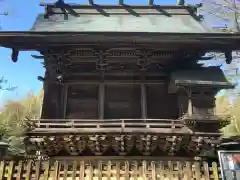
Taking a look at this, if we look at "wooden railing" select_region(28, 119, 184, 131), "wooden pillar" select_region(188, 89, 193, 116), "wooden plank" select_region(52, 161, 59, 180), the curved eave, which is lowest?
Answer: "wooden plank" select_region(52, 161, 59, 180)

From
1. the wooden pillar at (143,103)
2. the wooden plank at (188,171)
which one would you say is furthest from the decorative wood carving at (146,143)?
the wooden plank at (188,171)

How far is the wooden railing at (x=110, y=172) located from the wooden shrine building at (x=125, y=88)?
1420 millimetres

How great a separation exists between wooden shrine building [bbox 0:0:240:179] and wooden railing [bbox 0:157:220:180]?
55.9 inches

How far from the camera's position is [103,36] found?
8758 millimetres

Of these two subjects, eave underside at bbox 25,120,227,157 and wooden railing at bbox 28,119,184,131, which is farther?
wooden railing at bbox 28,119,184,131

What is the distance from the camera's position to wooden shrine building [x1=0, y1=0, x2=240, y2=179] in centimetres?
866

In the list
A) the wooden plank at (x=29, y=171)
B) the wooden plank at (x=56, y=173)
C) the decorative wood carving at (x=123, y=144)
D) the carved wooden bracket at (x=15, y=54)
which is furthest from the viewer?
the carved wooden bracket at (x=15, y=54)

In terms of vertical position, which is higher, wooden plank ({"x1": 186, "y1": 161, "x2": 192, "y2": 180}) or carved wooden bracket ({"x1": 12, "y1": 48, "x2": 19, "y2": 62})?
carved wooden bracket ({"x1": 12, "y1": 48, "x2": 19, "y2": 62})

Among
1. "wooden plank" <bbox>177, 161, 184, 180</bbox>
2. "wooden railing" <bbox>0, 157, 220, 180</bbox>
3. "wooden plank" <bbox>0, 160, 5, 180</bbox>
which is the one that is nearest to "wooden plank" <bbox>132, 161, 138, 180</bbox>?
"wooden railing" <bbox>0, 157, 220, 180</bbox>

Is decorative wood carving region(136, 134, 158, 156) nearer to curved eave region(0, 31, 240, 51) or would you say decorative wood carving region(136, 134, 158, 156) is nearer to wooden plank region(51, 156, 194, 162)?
wooden plank region(51, 156, 194, 162)

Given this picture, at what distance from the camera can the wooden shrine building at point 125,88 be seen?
866cm

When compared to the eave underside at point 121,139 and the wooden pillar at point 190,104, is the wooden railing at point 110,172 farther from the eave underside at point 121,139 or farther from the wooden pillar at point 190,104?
the wooden pillar at point 190,104

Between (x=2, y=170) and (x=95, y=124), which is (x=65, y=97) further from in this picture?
(x=2, y=170)

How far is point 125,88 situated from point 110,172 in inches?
179
